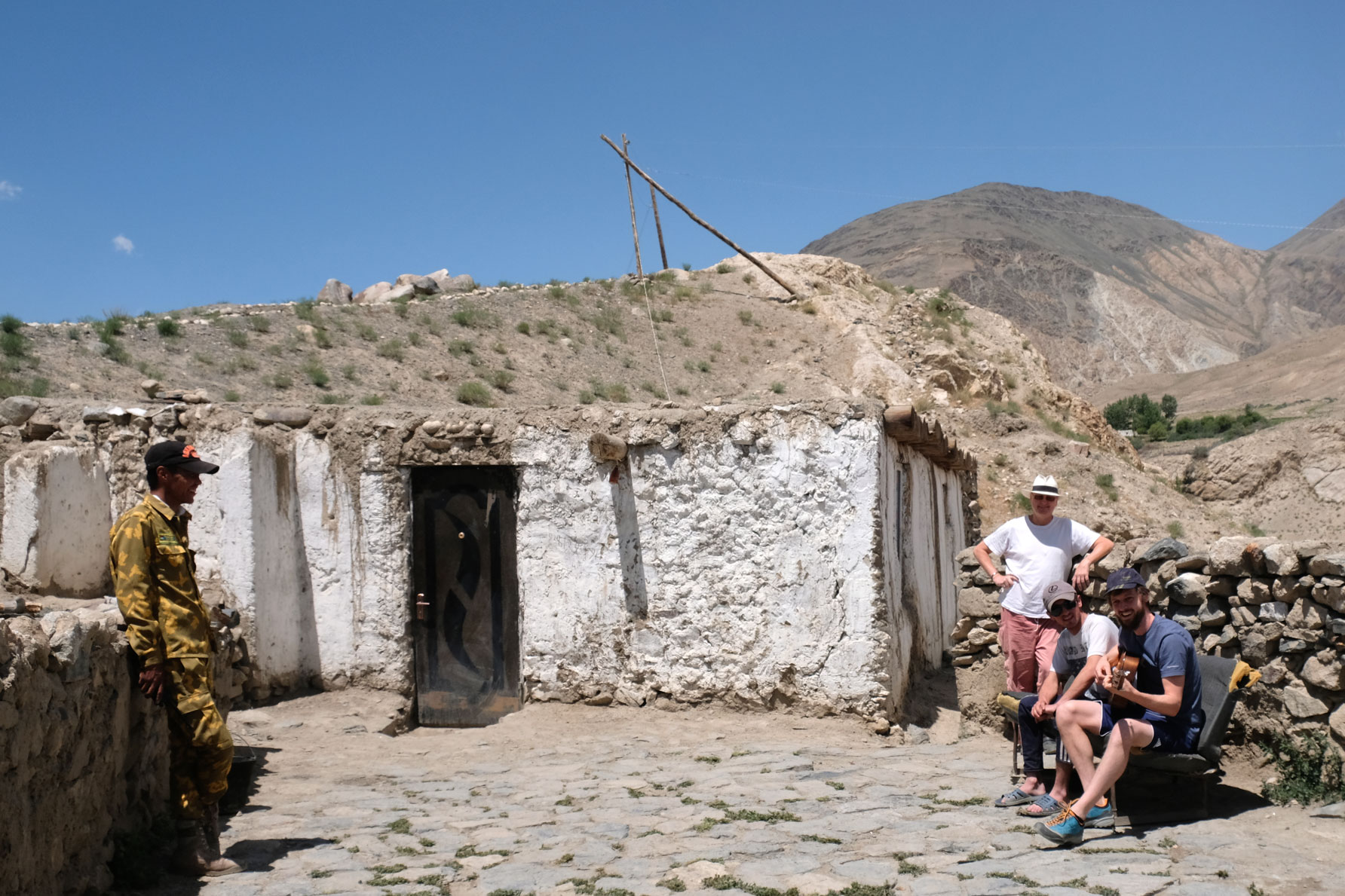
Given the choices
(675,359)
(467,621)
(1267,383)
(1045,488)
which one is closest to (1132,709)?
(1045,488)

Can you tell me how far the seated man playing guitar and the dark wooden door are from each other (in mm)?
4693

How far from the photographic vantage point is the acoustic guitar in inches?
183

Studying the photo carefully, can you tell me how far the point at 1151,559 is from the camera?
6.07m

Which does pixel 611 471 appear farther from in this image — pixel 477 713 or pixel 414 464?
pixel 477 713

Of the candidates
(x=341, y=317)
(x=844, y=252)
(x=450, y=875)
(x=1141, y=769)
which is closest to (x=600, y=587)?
(x=450, y=875)

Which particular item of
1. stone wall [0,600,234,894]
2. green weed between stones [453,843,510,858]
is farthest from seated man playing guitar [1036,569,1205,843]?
stone wall [0,600,234,894]

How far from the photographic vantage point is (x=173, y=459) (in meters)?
4.57

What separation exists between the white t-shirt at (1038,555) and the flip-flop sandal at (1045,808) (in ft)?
3.85

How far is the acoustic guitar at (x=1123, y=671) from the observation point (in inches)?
183

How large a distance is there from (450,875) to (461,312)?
763 inches

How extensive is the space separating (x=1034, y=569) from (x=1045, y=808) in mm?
1419

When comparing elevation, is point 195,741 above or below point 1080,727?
above

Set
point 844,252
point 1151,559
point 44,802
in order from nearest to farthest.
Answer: point 44,802
point 1151,559
point 844,252

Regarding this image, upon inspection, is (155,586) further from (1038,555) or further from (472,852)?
(1038,555)
